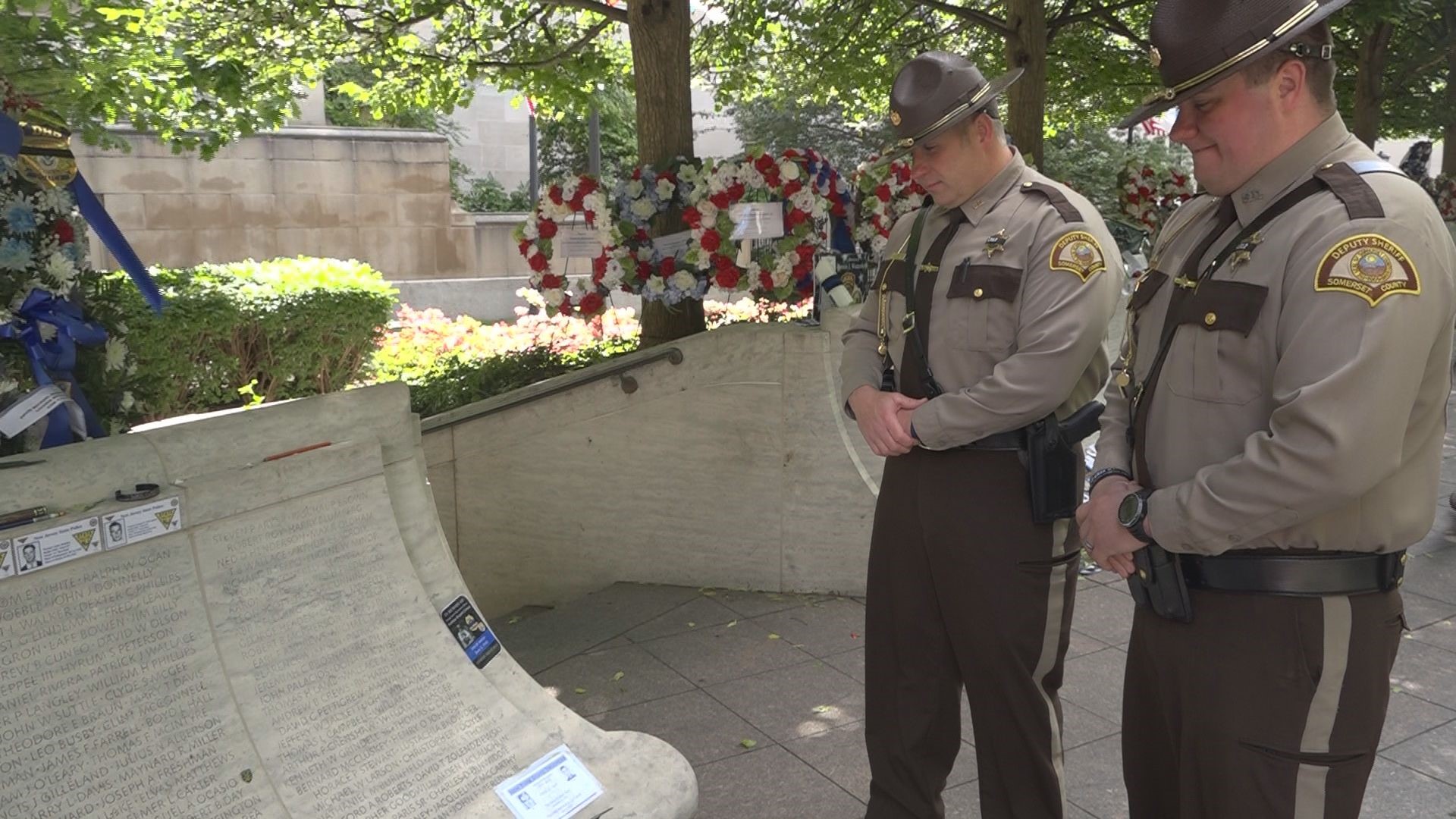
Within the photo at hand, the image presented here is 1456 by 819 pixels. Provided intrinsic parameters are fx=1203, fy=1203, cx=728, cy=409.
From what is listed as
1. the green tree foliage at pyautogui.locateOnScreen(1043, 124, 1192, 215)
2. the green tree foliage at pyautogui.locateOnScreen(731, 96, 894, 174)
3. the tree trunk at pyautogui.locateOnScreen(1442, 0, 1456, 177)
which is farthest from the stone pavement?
the green tree foliage at pyautogui.locateOnScreen(731, 96, 894, 174)

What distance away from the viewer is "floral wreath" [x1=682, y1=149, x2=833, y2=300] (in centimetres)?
593

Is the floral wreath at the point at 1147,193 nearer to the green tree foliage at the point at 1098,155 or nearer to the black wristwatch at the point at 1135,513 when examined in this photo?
the black wristwatch at the point at 1135,513

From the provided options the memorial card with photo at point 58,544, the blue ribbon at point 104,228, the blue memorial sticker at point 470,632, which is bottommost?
the blue memorial sticker at point 470,632

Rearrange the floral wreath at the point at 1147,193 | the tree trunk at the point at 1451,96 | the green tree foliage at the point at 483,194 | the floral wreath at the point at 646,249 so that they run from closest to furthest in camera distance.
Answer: the floral wreath at the point at 646,249 → the floral wreath at the point at 1147,193 → the tree trunk at the point at 1451,96 → the green tree foliage at the point at 483,194

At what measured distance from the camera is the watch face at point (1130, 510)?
2.24 metres

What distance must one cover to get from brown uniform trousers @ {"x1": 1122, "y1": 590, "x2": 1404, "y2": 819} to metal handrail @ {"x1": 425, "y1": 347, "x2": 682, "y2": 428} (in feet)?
12.3

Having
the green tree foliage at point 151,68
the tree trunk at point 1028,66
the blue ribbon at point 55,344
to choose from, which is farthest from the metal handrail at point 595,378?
the tree trunk at point 1028,66

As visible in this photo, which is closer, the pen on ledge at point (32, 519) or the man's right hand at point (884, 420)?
the pen on ledge at point (32, 519)

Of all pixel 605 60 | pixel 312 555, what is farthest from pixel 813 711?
pixel 605 60

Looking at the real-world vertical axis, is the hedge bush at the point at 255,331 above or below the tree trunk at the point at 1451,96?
below

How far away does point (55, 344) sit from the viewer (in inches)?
124

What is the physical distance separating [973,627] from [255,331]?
733 centimetres

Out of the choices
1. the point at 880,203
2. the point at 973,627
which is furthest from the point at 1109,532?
the point at 880,203

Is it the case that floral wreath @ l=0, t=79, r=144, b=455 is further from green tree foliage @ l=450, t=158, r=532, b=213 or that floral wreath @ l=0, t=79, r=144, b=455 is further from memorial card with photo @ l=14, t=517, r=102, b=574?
green tree foliage @ l=450, t=158, r=532, b=213
